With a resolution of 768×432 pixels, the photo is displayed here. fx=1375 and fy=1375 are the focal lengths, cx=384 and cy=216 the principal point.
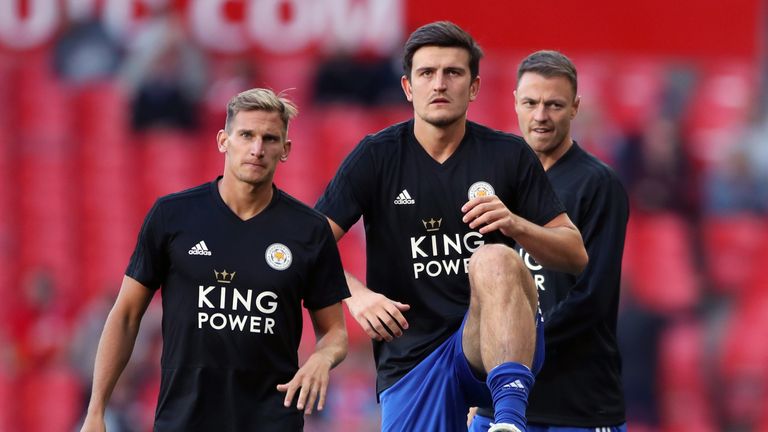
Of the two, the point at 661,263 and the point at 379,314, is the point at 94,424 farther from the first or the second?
the point at 661,263

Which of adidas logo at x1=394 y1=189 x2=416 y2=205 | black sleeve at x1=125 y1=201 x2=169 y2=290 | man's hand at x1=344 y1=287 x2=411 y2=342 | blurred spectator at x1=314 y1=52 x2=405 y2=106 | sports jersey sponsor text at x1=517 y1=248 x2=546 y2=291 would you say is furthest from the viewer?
blurred spectator at x1=314 y1=52 x2=405 y2=106

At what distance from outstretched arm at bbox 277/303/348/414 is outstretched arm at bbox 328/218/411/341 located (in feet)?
→ 0.51

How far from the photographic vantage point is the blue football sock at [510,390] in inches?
197

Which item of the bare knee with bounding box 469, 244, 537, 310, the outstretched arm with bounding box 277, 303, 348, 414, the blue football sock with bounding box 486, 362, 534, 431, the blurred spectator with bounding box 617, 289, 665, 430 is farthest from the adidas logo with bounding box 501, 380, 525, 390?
the blurred spectator with bounding box 617, 289, 665, 430

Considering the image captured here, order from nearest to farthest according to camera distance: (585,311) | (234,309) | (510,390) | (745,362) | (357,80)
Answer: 1. (510,390)
2. (234,309)
3. (585,311)
4. (745,362)
5. (357,80)

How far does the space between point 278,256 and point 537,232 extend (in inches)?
40.4

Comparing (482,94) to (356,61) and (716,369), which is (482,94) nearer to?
(356,61)

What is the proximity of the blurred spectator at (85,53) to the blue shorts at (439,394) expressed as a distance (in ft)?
23.5

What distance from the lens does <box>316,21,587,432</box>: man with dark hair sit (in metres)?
5.64

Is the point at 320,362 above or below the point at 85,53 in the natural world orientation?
below

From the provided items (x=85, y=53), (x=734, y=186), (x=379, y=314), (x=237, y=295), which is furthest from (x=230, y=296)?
(x=734, y=186)

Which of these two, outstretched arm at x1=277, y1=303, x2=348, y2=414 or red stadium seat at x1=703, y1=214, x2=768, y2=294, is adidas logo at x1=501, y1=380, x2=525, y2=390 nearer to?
outstretched arm at x1=277, y1=303, x2=348, y2=414

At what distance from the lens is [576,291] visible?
20.1 ft

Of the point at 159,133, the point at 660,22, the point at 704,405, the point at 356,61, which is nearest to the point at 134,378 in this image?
the point at 159,133
